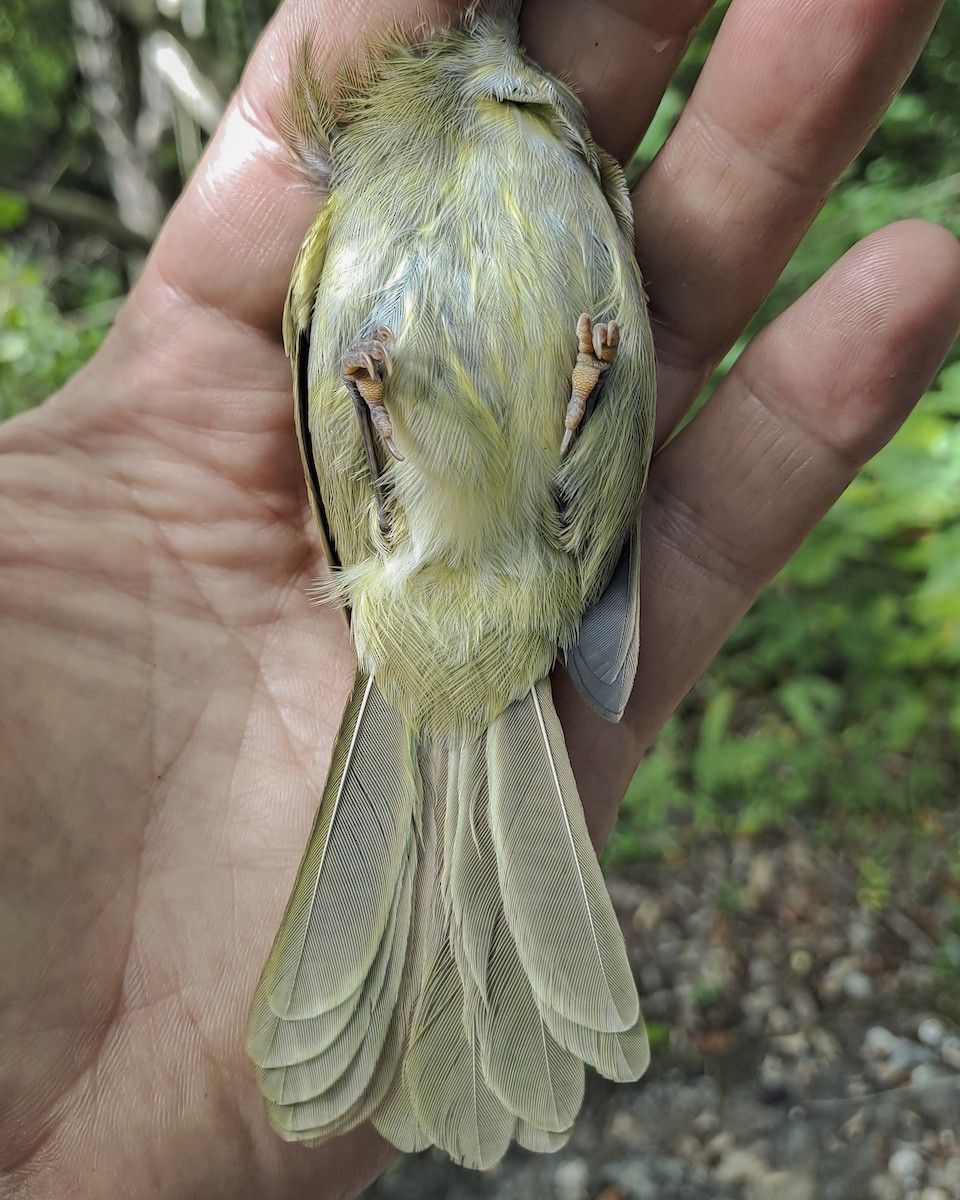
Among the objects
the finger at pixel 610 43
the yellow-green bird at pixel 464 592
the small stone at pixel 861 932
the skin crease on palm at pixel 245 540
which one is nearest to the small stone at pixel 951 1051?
the small stone at pixel 861 932

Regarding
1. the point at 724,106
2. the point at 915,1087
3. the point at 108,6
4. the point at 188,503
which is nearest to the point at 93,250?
the point at 108,6

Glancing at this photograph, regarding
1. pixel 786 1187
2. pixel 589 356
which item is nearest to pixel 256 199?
pixel 589 356

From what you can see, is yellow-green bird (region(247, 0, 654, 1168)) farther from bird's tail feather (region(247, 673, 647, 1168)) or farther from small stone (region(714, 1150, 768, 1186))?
small stone (region(714, 1150, 768, 1186))

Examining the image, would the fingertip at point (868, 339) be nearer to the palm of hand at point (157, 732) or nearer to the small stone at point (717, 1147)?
the palm of hand at point (157, 732)

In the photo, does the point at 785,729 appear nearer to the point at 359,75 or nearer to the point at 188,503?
the point at 188,503

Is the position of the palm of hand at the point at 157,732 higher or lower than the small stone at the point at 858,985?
higher

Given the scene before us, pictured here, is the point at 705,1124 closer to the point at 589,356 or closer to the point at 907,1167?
the point at 907,1167
